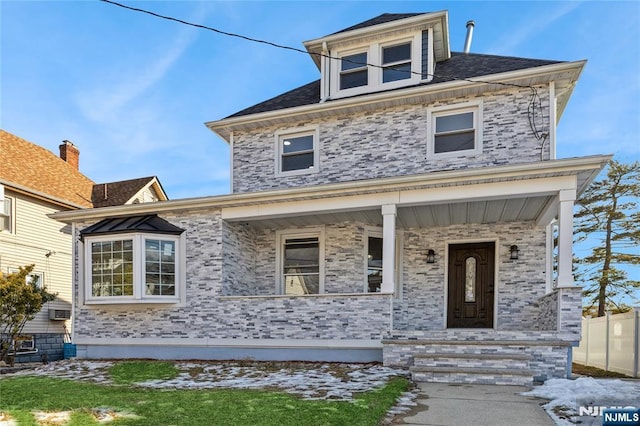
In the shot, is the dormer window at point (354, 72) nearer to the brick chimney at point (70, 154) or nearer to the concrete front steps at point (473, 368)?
the concrete front steps at point (473, 368)

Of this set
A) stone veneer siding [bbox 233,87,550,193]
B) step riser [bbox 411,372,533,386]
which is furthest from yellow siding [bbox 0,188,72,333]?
step riser [bbox 411,372,533,386]

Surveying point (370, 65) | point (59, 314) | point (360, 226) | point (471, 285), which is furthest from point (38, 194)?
point (471, 285)

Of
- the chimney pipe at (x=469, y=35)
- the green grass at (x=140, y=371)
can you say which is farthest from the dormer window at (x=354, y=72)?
the green grass at (x=140, y=371)

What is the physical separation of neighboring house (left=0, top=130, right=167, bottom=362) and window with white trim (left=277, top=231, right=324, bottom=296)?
5850mm

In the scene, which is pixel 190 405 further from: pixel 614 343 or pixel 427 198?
pixel 614 343

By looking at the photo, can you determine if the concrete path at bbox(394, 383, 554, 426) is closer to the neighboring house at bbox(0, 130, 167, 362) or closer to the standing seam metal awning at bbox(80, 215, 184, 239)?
the standing seam metal awning at bbox(80, 215, 184, 239)

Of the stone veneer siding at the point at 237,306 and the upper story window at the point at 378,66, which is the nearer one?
the stone veneer siding at the point at 237,306

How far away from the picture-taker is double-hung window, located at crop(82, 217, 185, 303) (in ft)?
27.2

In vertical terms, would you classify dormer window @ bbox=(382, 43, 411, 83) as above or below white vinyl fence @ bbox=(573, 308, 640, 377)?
above

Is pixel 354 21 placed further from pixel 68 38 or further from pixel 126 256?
pixel 126 256

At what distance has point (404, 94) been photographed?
28.3ft

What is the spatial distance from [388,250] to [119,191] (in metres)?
13.2

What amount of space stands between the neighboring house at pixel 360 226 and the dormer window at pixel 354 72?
0.03 metres

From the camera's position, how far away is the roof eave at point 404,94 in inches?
310
